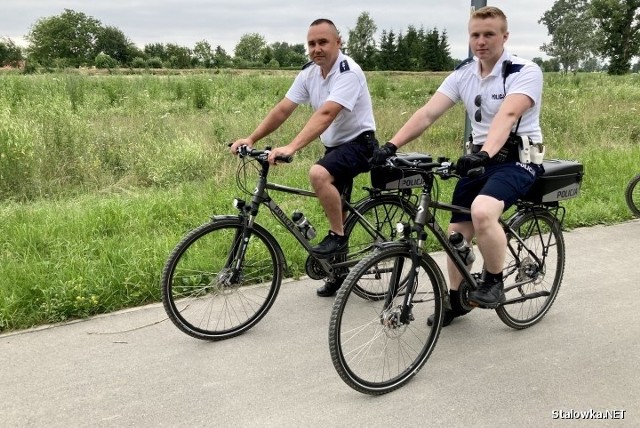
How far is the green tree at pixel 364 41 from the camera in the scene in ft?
269

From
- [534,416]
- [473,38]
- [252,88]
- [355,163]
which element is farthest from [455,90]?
[252,88]

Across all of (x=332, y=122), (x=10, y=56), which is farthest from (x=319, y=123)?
(x=10, y=56)

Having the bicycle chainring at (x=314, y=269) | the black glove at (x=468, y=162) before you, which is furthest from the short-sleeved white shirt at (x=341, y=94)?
the black glove at (x=468, y=162)

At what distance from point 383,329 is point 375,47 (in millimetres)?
88742

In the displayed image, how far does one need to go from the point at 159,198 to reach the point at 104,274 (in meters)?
2.16

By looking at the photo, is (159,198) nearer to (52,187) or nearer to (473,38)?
(52,187)

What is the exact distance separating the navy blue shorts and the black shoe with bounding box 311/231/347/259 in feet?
2.76

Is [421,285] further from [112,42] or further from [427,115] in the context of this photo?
[112,42]

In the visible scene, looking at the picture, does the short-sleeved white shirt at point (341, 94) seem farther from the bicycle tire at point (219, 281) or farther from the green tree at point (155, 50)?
the green tree at point (155, 50)

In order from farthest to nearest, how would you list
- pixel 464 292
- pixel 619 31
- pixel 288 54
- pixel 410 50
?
1. pixel 288 54
2. pixel 410 50
3. pixel 619 31
4. pixel 464 292

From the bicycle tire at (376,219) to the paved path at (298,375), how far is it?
54cm

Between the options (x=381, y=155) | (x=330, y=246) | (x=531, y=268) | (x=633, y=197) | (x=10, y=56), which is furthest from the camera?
(x=10, y=56)

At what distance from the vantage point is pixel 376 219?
4371mm

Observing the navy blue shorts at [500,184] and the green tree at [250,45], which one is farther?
the green tree at [250,45]
